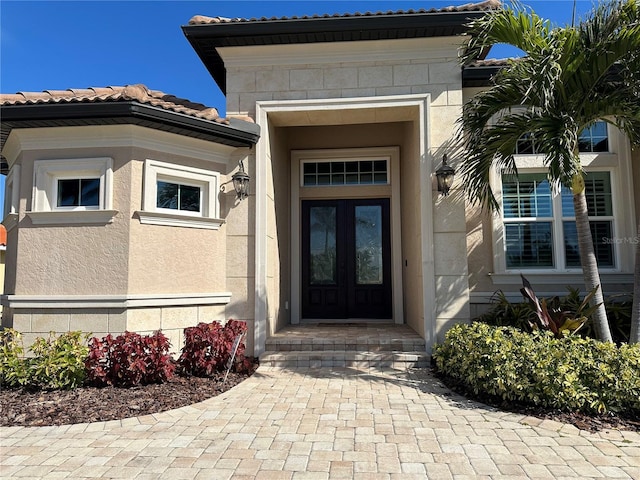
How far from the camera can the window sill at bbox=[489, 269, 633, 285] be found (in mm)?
7066

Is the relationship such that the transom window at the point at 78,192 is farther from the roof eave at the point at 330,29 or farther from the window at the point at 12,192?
the roof eave at the point at 330,29

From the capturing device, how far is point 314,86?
7227mm

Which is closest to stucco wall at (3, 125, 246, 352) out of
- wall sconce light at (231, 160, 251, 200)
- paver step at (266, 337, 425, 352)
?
wall sconce light at (231, 160, 251, 200)

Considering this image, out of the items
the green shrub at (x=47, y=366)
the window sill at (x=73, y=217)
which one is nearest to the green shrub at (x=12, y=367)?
the green shrub at (x=47, y=366)

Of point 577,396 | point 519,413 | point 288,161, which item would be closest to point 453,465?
point 519,413

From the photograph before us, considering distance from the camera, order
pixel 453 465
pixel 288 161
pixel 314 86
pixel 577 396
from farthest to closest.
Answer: pixel 288 161
pixel 314 86
pixel 577 396
pixel 453 465

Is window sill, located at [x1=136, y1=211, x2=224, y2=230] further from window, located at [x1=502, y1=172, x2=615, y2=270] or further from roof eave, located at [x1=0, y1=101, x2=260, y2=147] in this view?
window, located at [x1=502, y1=172, x2=615, y2=270]

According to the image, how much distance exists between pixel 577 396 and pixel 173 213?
6.16 m

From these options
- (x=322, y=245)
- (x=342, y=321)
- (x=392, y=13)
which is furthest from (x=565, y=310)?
(x=392, y=13)

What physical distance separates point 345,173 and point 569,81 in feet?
17.1

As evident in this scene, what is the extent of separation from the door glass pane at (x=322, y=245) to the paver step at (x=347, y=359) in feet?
10.0

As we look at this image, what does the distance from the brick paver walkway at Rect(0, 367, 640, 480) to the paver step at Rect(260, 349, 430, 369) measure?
134 cm

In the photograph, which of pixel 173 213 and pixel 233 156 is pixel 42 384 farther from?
pixel 233 156

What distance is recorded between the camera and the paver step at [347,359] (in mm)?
6484
